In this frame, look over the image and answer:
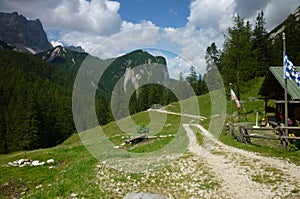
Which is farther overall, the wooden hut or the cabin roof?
the cabin roof

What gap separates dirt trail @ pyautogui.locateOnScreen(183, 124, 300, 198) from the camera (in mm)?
9953

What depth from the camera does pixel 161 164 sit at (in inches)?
628

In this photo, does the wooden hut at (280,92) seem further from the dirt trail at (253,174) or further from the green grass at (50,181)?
the green grass at (50,181)

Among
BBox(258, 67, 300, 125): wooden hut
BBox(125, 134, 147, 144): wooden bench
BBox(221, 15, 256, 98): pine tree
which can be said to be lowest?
BBox(125, 134, 147, 144): wooden bench

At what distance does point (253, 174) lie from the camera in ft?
40.3

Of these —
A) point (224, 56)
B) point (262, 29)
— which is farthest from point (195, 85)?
point (224, 56)

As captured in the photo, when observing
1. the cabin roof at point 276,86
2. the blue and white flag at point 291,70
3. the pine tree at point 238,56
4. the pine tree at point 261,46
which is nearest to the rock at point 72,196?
the blue and white flag at point 291,70

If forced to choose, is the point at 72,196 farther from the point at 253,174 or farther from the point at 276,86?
the point at 276,86

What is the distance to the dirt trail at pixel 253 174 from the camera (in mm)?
9953

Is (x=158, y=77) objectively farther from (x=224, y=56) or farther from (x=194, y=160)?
(x=224, y=56)

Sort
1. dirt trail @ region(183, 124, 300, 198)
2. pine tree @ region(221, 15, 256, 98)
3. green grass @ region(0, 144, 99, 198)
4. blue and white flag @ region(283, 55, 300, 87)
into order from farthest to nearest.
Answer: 1. pine tree @ region(221, 15, 256, 98)
2. blue and white flag @ region(283, 55, 300, 87)
3. green grass @ region(0, 144, 99, 198)
4. dirt trail @ region(183, 124, 300, 198)

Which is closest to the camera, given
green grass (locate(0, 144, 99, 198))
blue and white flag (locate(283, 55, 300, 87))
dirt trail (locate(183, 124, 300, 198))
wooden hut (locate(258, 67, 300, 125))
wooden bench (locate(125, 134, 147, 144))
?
dirt trail (locate(183, 124, 300, 198))

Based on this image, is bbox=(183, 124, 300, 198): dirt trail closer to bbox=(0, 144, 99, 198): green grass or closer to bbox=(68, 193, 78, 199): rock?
bbox=(0, 144, 99, 198): green grass

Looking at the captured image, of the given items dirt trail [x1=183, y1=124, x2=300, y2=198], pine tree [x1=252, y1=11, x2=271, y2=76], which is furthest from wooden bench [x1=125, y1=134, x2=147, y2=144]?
pine tree [x1=252, y1=11, x2=271, y2=76]
